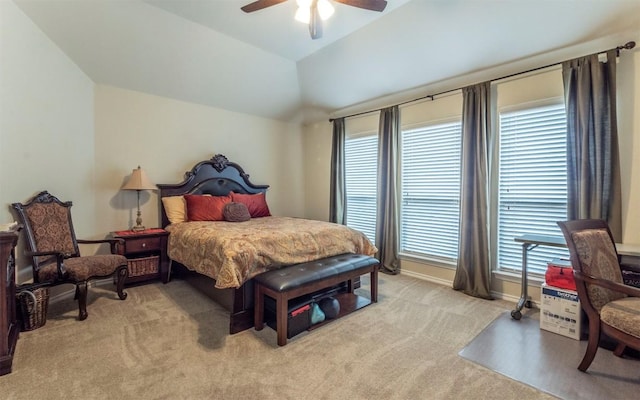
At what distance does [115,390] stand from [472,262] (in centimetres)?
352

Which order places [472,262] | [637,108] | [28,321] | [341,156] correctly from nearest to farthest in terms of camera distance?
[28,321] → [637,108] → [472,262] → [341,156]

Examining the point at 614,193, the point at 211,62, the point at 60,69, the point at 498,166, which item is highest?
the point at 211,62

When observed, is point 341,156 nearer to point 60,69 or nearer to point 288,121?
point 288,121

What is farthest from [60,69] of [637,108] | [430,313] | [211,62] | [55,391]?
[637,108]

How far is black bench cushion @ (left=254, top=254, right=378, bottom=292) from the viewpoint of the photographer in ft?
7.80

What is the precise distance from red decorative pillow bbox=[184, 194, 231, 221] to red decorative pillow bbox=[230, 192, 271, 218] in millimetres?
401

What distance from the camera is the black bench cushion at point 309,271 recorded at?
2.38m

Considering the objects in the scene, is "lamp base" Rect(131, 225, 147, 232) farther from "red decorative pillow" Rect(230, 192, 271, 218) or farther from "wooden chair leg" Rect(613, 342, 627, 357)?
"wooden chair leg" Rect(613, 342, 627, 357)

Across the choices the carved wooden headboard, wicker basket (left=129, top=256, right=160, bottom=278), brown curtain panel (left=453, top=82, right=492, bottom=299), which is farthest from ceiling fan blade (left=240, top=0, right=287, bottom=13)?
wicker basket (left=129, top=256, right=160, bottom=278)

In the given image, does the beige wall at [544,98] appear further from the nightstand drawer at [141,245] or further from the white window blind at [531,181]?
the nightstand drawer at [141,245]

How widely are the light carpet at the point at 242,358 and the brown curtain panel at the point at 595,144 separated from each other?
1.34 meters

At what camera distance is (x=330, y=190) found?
5.36 metres

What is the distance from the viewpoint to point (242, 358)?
2.13 meters

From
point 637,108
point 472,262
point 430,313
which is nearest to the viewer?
point 637,108
